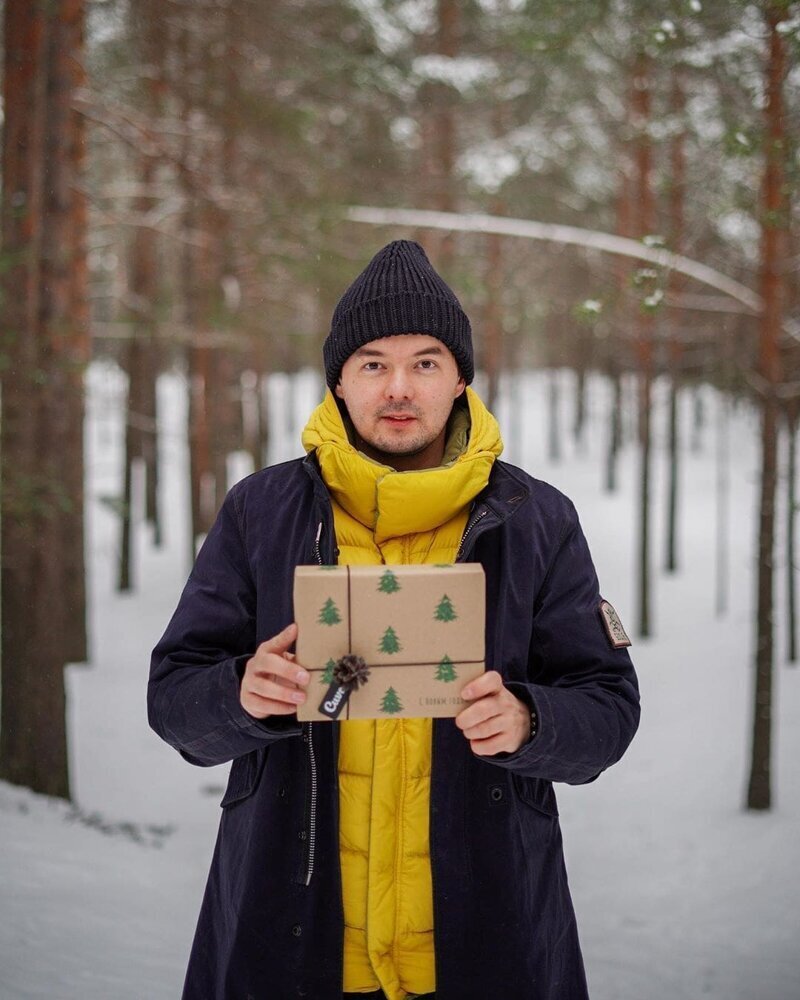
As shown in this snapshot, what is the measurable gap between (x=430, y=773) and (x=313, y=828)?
309 mm

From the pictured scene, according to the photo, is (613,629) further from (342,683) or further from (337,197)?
(337,197)

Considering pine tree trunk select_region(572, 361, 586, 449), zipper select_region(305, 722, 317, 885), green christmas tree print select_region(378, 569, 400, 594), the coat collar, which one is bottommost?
zipper select_region(305, 722, 317, 885)

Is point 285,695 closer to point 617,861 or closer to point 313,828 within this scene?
point 313,828

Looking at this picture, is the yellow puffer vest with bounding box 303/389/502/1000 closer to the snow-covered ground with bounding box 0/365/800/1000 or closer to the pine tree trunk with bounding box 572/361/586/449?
the snow-covered ground with bounding box 0/365/800/1000

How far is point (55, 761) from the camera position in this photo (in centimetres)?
794

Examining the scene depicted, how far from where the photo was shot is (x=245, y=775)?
7.50ft

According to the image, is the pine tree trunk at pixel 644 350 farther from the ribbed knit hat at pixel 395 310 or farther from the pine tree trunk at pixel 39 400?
the ribbed knit hat at pixel 395 310

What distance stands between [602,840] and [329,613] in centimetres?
889

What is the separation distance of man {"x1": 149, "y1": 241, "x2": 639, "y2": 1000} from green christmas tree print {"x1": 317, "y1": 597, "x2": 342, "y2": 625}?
271 millimetres

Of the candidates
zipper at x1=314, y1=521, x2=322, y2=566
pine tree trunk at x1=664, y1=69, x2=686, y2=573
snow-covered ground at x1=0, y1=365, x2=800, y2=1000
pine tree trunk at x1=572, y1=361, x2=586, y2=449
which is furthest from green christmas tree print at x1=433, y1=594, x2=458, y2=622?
pine tree trunk at x1=572, y1=361, x2=586, y2=449

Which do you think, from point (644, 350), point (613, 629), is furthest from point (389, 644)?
point (644, 350)

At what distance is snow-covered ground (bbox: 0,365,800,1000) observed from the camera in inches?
208

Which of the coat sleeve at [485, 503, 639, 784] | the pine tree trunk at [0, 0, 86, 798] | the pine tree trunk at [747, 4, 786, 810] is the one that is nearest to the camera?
the coat sleeve at [485, 503, 639, 784]

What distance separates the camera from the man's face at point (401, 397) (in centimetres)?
236
